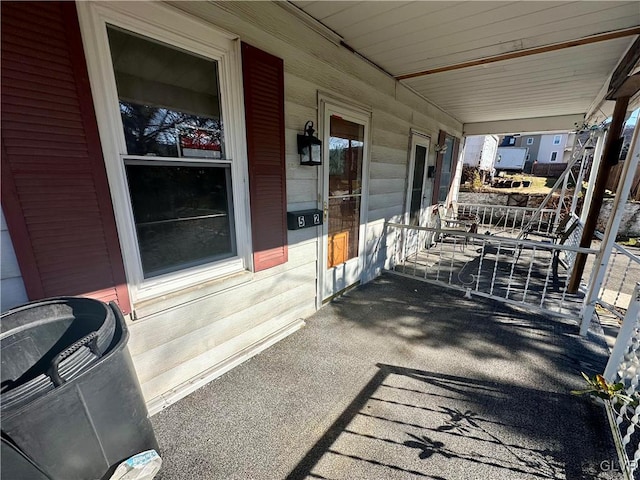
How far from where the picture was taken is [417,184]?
15.5ft

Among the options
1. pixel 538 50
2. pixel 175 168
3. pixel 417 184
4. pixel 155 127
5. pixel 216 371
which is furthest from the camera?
pixel 417 184

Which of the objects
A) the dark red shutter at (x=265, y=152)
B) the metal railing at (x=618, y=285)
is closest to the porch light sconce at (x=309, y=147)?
the dark red shutter at (x=265, y=152)

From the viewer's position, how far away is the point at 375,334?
98.4 inches

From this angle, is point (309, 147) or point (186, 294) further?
point (309, 147)

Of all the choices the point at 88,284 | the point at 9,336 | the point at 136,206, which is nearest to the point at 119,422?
the point at 9,336

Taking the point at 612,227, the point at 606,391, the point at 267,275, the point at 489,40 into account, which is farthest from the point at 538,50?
the point at 267,275

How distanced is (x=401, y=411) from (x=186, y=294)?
1636 mm

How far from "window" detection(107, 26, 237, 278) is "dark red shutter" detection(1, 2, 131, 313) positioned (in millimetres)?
185

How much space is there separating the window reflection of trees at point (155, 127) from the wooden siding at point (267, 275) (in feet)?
1.90

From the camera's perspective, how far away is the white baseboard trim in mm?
1679

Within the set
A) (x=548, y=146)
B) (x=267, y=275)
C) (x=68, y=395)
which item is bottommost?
(x=267, y=275)

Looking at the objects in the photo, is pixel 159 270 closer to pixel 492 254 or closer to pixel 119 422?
pixel 119 422

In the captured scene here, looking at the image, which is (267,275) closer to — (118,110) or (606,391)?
(118,110)

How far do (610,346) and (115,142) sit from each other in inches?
162
